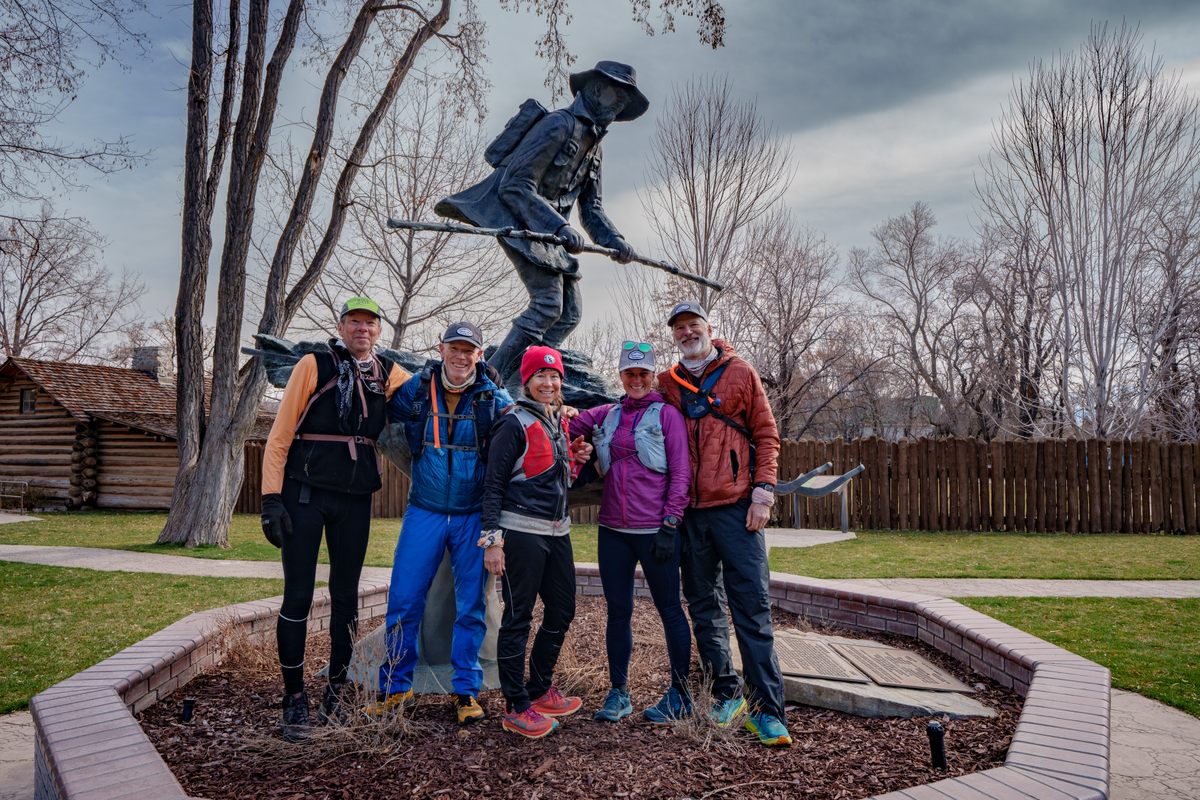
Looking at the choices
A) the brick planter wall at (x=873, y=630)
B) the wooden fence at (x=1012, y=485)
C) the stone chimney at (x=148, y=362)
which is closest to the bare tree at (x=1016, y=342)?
the wooden fence at (x=1012, y=485)

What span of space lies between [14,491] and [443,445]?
22693mm

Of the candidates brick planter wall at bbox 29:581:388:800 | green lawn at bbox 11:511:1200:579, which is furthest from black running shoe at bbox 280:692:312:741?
green lawn at bbox 11:511:1200:579

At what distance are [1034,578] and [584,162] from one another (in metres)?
6.56

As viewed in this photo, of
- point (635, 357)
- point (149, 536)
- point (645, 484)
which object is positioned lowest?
point (149, 536)

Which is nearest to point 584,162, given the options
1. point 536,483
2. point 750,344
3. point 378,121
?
point 536,483

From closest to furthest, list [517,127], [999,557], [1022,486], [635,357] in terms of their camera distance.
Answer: [635,357] → [517,127] → [999,557] → [1022,486]

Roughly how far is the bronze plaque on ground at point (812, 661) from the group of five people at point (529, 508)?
2.03 feet

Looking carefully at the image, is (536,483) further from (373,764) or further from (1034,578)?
(1034,578)

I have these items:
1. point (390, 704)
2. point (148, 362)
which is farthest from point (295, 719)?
point (148, 362)

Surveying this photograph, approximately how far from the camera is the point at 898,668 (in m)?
4.32

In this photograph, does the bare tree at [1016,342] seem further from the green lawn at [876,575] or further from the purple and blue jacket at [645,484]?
the purple and blue jacket at [645,484]

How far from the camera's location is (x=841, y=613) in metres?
5.66

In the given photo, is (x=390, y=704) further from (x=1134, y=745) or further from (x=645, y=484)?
(x=1134, y=745)

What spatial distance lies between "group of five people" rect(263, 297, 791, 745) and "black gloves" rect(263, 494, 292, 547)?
42mm
